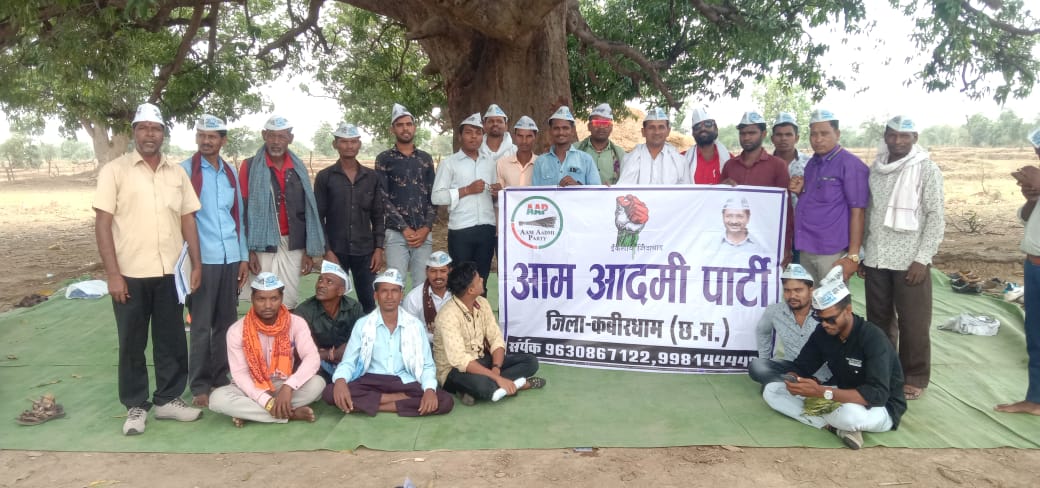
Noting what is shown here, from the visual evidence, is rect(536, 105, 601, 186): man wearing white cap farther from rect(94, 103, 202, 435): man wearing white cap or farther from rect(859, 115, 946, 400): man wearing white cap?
rect(94, 103, 202, 435): man wearing white cap

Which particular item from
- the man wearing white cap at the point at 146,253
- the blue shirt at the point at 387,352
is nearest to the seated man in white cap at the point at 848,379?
the blue shirt at the point at 387,352

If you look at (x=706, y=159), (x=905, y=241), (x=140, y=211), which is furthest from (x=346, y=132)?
(x=905, y=241)

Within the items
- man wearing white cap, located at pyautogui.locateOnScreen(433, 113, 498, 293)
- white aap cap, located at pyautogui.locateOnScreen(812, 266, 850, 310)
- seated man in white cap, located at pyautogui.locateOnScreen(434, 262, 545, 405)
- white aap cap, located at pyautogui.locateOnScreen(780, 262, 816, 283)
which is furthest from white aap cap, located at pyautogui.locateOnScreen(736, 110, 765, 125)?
seated man in white cap, located at pyautogui.locateOnScreen(434, 262, 545, 405)

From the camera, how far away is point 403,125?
16.8ft

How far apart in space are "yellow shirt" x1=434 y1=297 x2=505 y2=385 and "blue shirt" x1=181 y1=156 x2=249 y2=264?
57.2 inches

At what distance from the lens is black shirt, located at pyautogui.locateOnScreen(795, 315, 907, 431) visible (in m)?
3.77

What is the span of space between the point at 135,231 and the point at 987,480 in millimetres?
4802

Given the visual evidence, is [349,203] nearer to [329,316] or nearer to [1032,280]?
[329,316]

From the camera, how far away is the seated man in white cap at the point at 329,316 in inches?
183

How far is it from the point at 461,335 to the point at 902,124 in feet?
10.2

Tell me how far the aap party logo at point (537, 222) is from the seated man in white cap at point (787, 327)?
1.64m

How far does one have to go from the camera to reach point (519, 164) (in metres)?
5.45

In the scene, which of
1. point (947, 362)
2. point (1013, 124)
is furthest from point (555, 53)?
point (1013, 124)

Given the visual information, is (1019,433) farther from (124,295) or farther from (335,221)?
(124,295)
